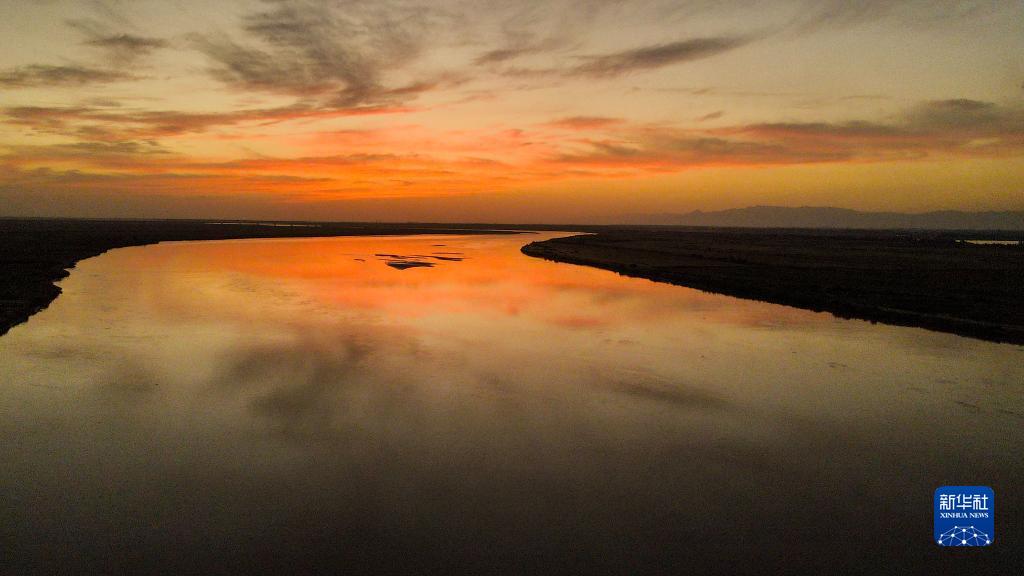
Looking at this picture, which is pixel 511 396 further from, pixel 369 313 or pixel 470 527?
pixel 369 313

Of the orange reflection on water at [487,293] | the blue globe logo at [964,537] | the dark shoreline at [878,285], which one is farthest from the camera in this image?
the orange reflection on water at [487,293]

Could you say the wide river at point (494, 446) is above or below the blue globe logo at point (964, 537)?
above

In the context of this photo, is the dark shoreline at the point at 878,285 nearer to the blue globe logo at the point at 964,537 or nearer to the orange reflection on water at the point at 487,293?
the orange reflection on water at the point at 487,293

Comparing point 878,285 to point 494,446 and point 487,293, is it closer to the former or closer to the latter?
point 487,293

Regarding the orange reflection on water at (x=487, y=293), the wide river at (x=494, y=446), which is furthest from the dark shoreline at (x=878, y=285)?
the wide river at (x=494, y=446)

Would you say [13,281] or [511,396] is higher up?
[13,281]

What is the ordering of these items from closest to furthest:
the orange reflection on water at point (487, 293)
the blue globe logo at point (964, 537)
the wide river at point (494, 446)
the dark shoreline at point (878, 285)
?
the wide river at point (494, 446), the blue globe logo at point (964, 537), the dark shoreline at point (878, 285), the orange reflection on water at point (487, 293)

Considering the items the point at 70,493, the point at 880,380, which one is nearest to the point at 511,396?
the point at 70,493

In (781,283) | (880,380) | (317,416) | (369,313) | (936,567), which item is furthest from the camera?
(781,283)
